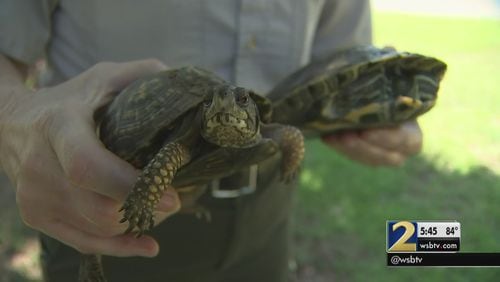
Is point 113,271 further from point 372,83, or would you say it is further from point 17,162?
point 372,83

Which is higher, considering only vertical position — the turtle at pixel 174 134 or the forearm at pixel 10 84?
the forearm at pixel 10 84

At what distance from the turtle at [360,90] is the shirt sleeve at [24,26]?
0.32m

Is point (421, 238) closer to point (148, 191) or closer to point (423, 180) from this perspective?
point (148, 191)

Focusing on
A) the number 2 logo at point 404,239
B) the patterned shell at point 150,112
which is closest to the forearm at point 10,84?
the patterned shell at point 150,112

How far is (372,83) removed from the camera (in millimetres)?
862

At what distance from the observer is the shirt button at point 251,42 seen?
83 centimetres

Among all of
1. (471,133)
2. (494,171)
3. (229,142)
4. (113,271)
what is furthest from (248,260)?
(471,133)

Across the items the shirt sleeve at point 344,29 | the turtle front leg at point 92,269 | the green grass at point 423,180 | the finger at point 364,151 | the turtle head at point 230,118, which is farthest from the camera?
the green grass at point 423,180

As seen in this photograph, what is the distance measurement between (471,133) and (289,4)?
3.73 ft

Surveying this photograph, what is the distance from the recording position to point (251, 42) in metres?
0.83

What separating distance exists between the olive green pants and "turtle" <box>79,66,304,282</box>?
0.11 m

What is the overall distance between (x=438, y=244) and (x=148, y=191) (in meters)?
0.30

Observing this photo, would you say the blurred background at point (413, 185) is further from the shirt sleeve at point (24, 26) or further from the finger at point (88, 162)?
the finger at point (88, 162)

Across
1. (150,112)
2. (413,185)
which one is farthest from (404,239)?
(413,185)
